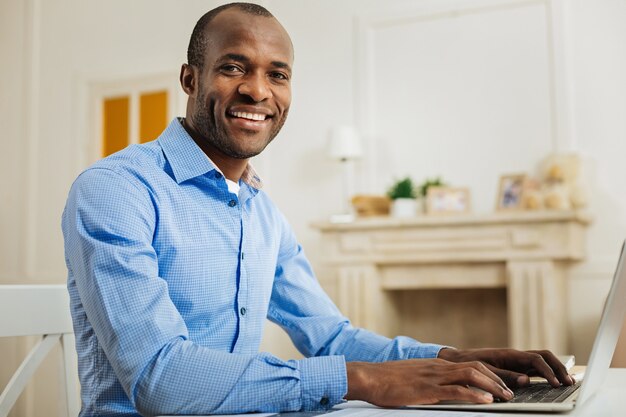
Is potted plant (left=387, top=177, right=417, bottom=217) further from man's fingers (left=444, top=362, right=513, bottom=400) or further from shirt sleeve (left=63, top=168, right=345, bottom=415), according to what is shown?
man's fingers (left=444, top=362, right=513, bottom=400)

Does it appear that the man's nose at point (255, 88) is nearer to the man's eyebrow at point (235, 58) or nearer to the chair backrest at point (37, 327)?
the man's eyebrow at point (235, 58)

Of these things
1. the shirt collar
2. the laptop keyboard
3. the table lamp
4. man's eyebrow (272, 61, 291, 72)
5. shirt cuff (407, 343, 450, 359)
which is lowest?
the laptop keyboard

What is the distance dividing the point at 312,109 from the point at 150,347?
3.93m

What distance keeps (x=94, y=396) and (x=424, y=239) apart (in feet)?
9.46

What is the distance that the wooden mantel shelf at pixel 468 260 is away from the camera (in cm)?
363

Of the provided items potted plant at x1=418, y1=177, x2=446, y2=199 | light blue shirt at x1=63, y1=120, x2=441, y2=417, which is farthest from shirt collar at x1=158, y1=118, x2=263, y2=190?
potted plant at x1=418, y1=177, x2=446, y2=199

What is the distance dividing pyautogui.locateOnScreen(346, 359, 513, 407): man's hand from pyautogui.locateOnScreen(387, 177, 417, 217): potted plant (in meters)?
3.21

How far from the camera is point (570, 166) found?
Result: 12.9ft

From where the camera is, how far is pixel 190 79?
142 cm

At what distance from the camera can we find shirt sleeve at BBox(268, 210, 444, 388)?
1.39 m

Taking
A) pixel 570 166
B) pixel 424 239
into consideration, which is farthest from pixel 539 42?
pixel 424 239

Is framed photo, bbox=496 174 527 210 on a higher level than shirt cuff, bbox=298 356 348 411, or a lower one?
higher

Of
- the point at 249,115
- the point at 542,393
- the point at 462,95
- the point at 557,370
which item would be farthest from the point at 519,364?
the point at 462,95

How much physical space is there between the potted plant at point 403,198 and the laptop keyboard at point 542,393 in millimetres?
3012
